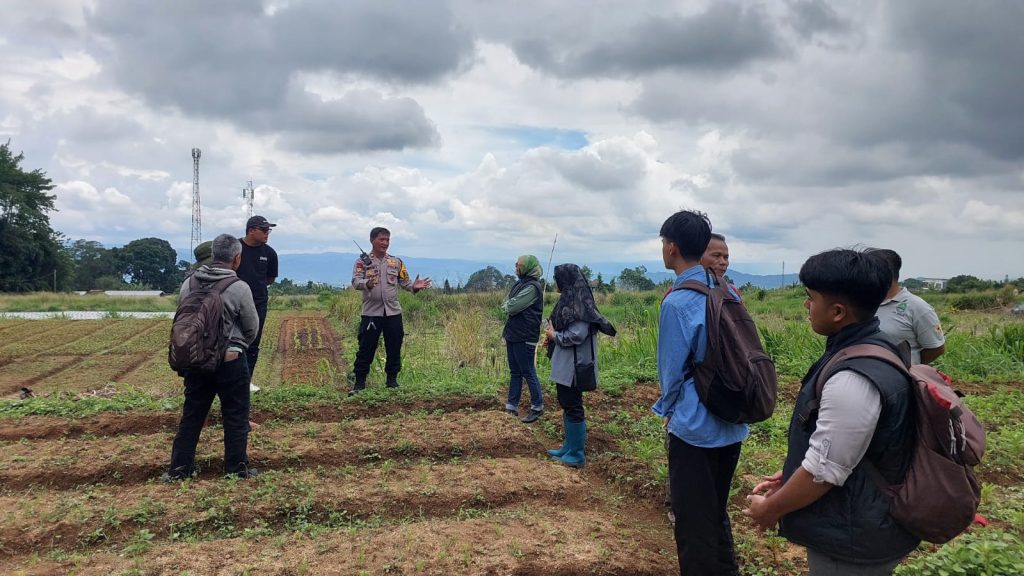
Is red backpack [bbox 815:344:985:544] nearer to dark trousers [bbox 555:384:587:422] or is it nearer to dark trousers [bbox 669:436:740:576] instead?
dark trousers [bbox 669:436:740:576]

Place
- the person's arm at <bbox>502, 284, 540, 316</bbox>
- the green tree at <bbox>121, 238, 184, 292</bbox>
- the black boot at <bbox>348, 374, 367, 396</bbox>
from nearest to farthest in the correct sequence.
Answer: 1. the person's arm at <bbox>502, 284, 540, 316</bbox>
2. the black boot at <bbox>348, 374, 367, 396</bbox>
3. the green tree at <bbox>121, 238, 184, 292</bbox>

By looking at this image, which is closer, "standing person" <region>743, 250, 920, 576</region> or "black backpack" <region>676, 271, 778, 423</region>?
"standing person" <region>743, 250, 920, 576</region>

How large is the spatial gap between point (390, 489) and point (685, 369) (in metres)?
2.68

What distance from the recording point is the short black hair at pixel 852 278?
6.51ft

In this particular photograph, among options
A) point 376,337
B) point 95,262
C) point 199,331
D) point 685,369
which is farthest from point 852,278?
point 95,262

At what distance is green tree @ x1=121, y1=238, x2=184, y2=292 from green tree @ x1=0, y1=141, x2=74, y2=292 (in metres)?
22.0

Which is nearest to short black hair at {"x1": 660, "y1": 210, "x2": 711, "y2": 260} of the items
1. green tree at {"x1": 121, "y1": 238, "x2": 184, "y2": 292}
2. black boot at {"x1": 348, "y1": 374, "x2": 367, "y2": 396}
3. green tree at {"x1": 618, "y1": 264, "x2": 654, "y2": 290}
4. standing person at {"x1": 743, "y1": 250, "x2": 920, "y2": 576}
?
standing person at {"x1": 743, "y1": 250, "x2": 920, "y2": 576}

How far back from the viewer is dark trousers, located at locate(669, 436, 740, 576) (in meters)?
2.76

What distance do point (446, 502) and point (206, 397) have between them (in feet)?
6.48

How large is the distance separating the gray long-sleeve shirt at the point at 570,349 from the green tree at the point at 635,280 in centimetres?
2271

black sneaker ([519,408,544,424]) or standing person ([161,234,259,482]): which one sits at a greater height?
standing person ([161,234,259,482])

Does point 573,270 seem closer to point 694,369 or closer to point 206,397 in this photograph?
point 694,369

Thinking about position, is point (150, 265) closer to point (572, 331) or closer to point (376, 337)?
point (376, 337)

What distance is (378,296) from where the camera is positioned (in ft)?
23.0
